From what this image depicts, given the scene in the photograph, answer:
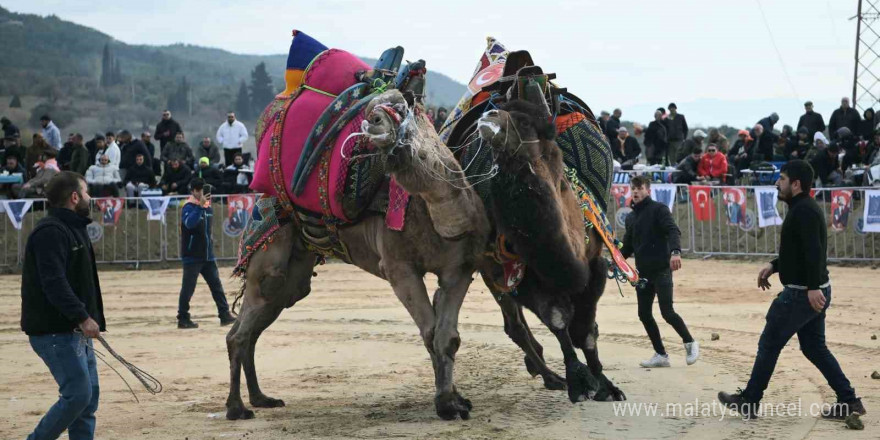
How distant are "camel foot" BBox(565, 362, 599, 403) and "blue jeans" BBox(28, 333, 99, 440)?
12.9ft

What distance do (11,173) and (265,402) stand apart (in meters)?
16.8

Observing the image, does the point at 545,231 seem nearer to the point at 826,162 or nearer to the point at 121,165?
the point at 826,162

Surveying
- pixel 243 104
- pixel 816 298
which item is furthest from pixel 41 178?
pixel 243 104

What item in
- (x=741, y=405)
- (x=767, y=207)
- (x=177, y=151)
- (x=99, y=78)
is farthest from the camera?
(x=99, y=78)

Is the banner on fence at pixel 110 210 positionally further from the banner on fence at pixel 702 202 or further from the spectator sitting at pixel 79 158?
the banner on fence at pixel 702 202

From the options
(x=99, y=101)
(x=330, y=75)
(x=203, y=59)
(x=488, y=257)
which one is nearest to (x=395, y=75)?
(x=330, y=75)

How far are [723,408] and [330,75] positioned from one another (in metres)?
4.63

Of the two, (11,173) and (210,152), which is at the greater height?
(210,152)

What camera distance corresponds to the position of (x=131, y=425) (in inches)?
354

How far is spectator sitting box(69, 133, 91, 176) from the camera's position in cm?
2456

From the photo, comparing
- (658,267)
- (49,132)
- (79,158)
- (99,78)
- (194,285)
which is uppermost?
(99,78)

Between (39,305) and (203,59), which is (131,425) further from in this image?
(203,59)

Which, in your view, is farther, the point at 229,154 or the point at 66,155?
the point at 229,154

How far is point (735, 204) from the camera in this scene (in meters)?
21.4
